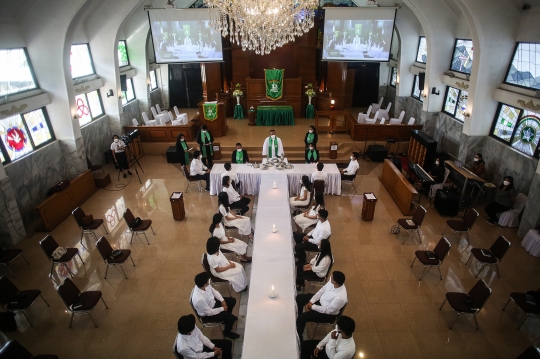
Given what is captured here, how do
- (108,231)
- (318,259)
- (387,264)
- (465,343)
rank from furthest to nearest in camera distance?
(108,231) → (387,264) → (318,259) → (465,343)

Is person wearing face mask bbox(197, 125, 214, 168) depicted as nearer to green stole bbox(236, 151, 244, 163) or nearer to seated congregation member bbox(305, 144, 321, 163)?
green stole bbox(236, 151, 244, 163)

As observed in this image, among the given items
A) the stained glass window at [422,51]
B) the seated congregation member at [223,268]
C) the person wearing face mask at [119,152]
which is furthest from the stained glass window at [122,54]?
the stained glass window at [422,51]

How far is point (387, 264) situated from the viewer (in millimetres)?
7340

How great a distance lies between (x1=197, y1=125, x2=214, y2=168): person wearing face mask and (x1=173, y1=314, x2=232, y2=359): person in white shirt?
7808 millimetres

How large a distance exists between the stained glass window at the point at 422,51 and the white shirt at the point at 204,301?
49.3 feet

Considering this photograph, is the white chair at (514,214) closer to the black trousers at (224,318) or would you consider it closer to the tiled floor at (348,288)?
the tiled floor at (348,288)

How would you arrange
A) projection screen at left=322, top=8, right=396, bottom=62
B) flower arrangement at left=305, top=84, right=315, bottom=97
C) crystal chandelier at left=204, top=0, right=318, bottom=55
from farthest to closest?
flower arrangement at left=305, top=84, right=315, bottom=97 → projection screen at left=322, top=8, right=396, bottom=62 → crystal chandelier at left=204, top=0, right=318, bottom=55

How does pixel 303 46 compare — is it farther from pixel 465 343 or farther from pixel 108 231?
pixel 465 343

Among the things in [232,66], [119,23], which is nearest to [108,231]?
[119,23]

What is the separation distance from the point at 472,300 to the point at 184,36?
13.7 meters

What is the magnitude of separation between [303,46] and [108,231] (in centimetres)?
1321

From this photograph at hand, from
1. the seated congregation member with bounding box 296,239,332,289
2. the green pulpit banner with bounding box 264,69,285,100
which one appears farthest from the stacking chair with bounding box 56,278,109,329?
the green pulpit banner with bounding box 264,69,285,100

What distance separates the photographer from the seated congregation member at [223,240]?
6581 millimetres

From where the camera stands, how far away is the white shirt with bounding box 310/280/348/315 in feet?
16.5
